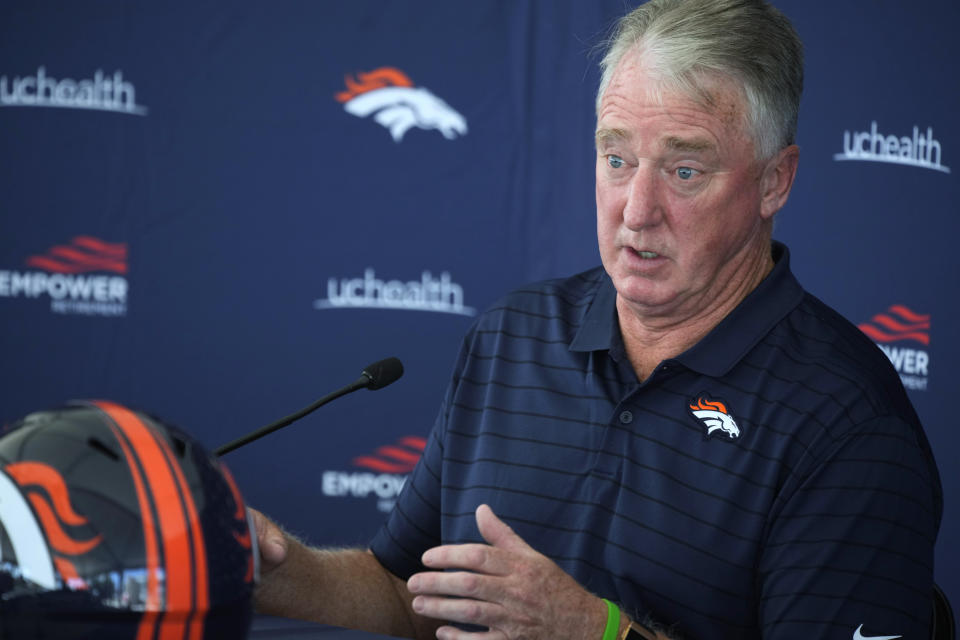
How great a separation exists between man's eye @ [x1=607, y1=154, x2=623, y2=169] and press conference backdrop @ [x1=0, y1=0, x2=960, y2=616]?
1.54m

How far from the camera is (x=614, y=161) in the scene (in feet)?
4.99

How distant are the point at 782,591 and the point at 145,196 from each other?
2.42m

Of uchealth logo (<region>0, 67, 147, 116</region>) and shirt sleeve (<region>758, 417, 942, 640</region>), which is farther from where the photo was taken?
uchealth logo (<region>0, 67, 147, 116</region>)

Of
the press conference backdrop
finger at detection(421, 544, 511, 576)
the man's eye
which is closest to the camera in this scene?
finger at detection(421, 544, 511, 576)

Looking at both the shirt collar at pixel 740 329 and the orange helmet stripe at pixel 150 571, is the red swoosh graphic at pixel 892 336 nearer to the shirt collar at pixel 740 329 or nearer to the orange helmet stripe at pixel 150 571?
the shirt collar at pixel 740 329

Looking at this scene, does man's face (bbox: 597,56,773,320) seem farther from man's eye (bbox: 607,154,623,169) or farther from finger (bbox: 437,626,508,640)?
finger (bbox: 437,626,508,640)

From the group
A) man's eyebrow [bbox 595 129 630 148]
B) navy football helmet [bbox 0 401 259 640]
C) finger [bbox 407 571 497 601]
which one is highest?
man's eyebrow [bbox 595 129 630 148]

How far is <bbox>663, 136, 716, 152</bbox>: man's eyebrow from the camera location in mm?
1441

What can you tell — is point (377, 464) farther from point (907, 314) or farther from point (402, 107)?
point (907, 314)

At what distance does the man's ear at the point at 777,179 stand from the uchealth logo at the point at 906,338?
4.63 ft

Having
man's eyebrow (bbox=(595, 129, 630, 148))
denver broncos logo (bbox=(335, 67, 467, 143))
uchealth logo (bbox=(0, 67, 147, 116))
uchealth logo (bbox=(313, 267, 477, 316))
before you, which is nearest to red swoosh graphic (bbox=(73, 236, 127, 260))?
uchealth logo (bbox=(0, 67, 147, 116))

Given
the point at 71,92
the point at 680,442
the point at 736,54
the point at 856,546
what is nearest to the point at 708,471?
the point at 680,442

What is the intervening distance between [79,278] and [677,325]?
7.10 ft

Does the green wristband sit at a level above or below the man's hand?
below
